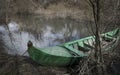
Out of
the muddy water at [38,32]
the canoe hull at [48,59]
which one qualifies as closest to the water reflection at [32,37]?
the muddy water at [38,32]

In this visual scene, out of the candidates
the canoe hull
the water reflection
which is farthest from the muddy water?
the canoe hull

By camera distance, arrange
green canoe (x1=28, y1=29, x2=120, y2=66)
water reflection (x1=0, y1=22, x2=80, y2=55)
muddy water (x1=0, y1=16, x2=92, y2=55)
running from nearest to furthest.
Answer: green canoe (x1=28, y1=29, x2=120, y2=66), water reflection (x1=0, y1=22, x2=80, y2=55), muddy water (x1=0, y1=16, x2=92, y2=55)

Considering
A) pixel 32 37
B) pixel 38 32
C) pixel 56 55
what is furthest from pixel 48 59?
pixel 38 32

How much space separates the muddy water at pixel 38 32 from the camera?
9674 millimetres

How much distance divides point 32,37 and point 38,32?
1174mm

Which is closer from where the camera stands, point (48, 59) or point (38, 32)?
point (48, 59)

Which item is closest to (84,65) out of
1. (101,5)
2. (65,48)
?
(101,5)

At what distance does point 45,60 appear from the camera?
21.4 feet

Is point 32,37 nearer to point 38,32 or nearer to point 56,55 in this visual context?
point 38,32

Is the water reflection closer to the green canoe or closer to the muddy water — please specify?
the muddy water

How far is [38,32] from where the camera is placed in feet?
40.0

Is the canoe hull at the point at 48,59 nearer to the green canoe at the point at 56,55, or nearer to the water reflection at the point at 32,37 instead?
the green canoe at the point at 56,55

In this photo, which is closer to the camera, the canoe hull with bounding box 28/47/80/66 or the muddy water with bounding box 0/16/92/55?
the canoe hull with bounding box 28/47/80/66

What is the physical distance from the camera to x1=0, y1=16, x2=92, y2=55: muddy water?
9.67 m
